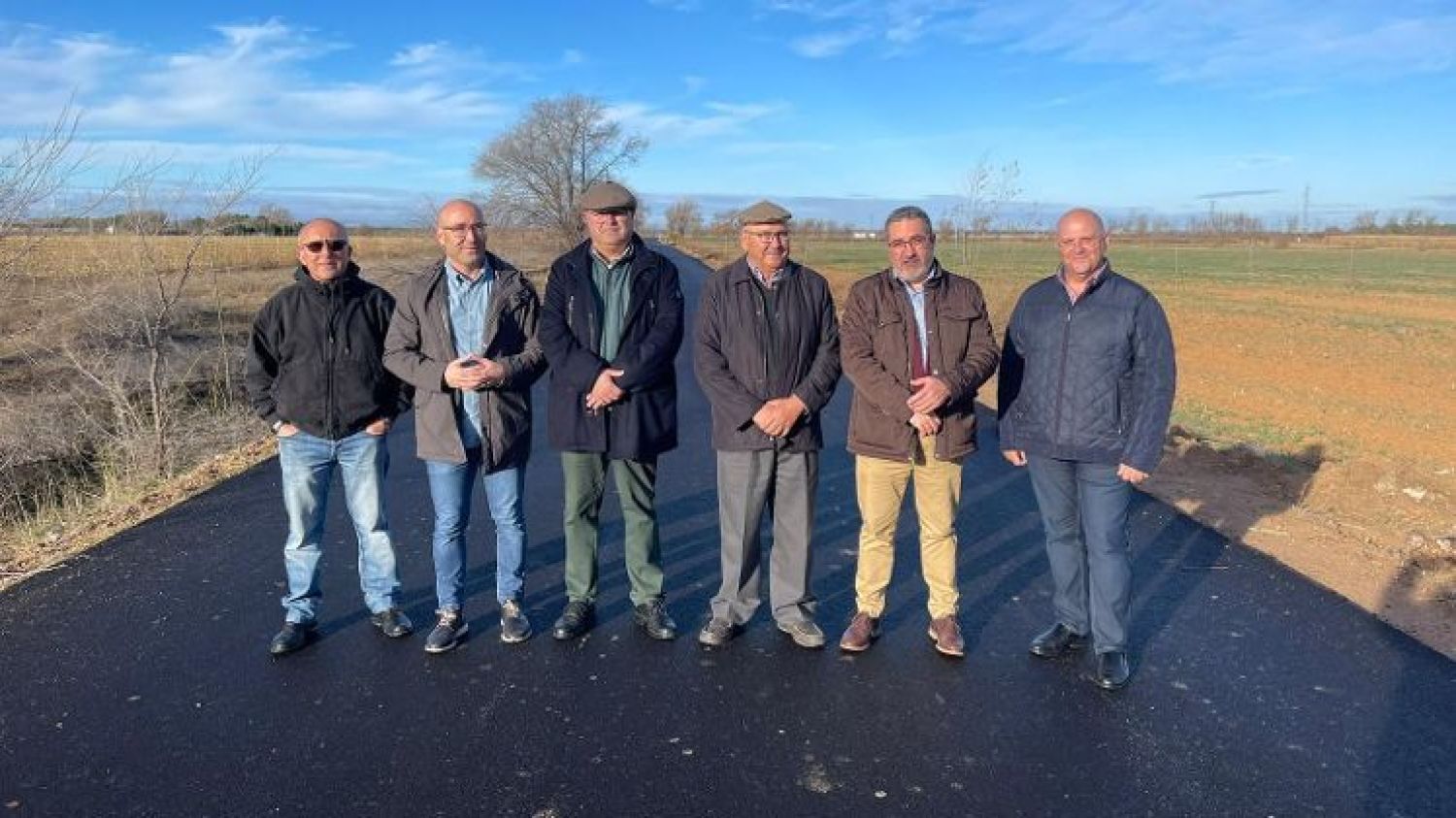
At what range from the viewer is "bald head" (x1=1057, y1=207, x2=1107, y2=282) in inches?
150

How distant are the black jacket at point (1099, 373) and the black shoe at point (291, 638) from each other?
11.0 ft

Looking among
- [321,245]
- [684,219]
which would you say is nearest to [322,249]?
[321,245]

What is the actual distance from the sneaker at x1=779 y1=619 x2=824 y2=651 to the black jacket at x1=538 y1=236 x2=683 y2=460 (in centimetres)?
100

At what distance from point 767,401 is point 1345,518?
473 cm

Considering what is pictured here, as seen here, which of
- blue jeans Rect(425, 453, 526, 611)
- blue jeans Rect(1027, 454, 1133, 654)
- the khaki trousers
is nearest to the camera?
blue jeans Rect(1027, 454, 1133, 654)

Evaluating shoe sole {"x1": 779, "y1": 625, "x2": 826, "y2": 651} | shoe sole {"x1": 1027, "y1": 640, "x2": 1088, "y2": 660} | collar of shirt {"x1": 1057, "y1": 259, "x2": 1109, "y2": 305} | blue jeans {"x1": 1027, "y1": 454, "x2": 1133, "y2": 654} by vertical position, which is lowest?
shoe sole {"x1": 1027, "y1": 640, "x2": 1088, "y2": 660}

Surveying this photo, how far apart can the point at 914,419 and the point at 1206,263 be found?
70.3 m

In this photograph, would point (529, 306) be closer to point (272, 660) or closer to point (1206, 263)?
point (272, 660)

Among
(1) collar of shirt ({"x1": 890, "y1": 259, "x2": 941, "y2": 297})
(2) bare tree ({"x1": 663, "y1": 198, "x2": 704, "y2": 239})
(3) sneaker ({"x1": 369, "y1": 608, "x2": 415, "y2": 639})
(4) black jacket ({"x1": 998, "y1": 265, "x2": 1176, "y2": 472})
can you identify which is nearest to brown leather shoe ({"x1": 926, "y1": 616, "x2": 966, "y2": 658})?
(4) black jacket ({"x1": 998, "y1": 265, "x2": 1176, "y2": 472})

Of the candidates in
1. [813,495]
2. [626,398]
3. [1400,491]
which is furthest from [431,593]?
[1400,491]

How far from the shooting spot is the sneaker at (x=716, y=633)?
13.8 feet

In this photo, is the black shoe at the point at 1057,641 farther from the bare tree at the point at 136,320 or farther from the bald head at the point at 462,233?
the bare tree at the point at 136,320

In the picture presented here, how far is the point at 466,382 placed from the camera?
3979 mm

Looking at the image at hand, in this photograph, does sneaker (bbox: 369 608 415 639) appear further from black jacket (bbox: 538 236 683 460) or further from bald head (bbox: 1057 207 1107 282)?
bald head (bbox: 1057 207 1107 282)
